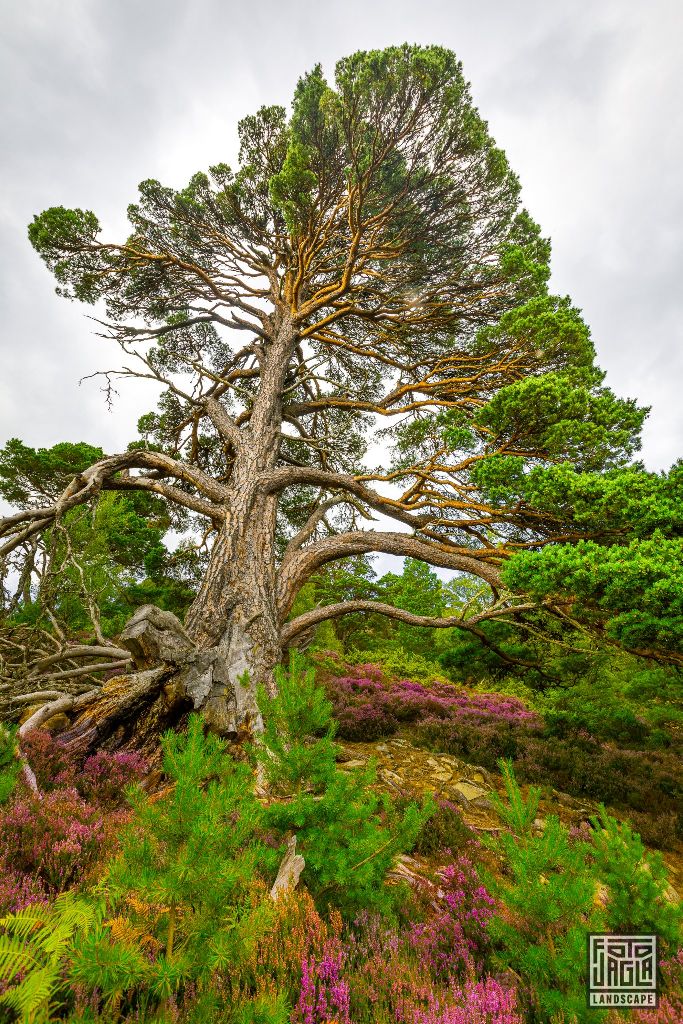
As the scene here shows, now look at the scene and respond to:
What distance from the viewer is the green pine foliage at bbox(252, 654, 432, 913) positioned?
7.46 ft

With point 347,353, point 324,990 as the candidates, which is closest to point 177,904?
point 324,990

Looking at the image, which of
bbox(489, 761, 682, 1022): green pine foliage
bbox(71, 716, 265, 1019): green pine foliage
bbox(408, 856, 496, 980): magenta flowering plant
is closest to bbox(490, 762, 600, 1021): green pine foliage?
bbox(489, 761, 682, 1022): green pine foliage

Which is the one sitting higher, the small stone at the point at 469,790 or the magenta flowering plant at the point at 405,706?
the magenta flowering plant at the point at 405,706

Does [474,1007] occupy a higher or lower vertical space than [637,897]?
lower

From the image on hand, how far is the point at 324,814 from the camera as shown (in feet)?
7.72

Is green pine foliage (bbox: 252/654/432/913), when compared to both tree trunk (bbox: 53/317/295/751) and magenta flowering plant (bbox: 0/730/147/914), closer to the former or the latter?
tree trunk (bbox: 53/317/295/751)

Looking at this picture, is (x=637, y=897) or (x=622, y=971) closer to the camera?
(x=622, y=971)

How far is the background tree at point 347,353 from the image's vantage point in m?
5.33

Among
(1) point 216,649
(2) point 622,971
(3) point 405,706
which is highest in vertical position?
(1) point 216,649

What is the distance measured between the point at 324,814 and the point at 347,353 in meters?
11.2

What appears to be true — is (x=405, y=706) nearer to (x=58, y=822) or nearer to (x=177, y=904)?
(x=58, y=822)

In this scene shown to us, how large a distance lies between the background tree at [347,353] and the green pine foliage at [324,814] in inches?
51.2

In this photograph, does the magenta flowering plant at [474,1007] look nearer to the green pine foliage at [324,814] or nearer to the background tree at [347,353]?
the green pine foliage at [324,814]

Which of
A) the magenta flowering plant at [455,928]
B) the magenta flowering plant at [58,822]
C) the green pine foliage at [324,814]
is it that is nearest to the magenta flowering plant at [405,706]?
the magenta flowering plant at [58,822]
